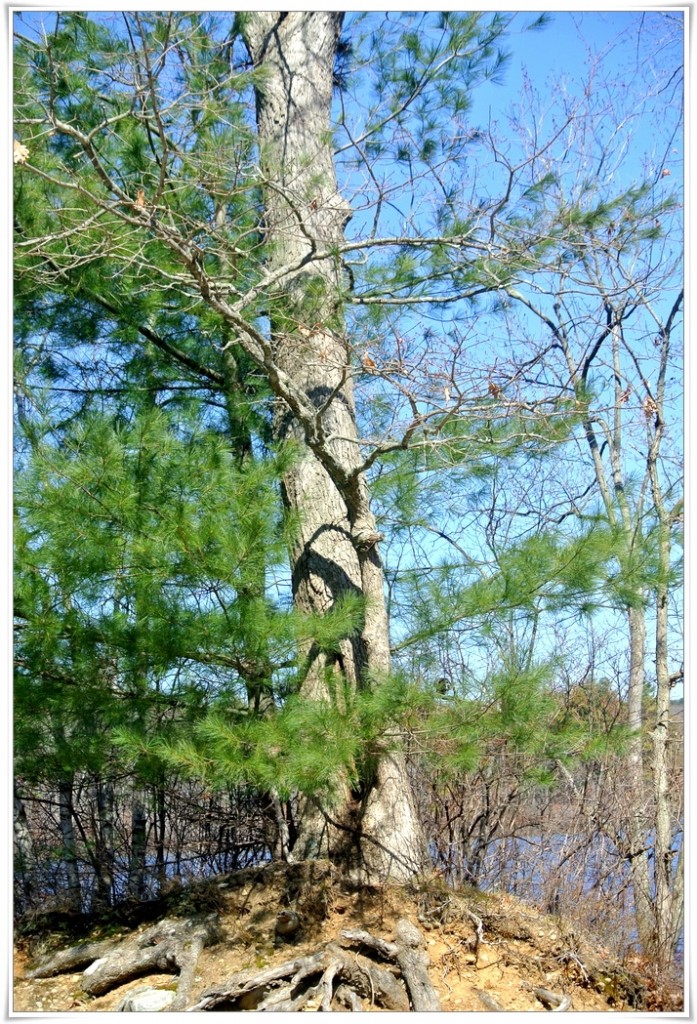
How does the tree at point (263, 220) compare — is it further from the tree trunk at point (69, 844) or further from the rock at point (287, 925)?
the tree trunk at point (69, 844)

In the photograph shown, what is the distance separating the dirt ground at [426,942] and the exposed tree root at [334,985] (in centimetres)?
7

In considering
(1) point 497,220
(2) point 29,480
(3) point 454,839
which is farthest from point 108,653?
(1) point 497,220

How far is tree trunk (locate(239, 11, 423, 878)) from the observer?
131 inches

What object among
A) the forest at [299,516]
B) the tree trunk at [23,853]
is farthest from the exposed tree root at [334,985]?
the tree trunk at [23,853]

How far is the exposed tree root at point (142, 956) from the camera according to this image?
2.92 meters

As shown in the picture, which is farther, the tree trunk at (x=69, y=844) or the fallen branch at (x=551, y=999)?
the tree trunk at (x=69, y=844)

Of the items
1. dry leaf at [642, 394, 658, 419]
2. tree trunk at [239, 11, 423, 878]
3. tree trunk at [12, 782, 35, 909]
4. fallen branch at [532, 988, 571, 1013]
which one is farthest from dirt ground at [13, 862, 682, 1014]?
dry leaf at [642, 394, 658, 419]

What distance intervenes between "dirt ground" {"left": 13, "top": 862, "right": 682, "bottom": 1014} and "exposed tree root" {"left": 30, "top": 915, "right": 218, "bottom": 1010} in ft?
0.11

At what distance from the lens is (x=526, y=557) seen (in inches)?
122

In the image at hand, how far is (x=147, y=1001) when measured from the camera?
274 centimetres

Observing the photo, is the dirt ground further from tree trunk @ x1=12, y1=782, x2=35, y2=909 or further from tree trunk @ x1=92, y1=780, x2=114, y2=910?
tree trunk @ x1=12, y1=782, x2=35, y2=909

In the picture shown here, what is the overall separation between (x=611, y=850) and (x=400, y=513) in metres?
1.81

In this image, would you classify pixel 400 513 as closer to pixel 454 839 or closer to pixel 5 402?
pixel 454 839

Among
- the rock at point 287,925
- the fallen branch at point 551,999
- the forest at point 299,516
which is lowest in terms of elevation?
the fallen branch at point 551,999
